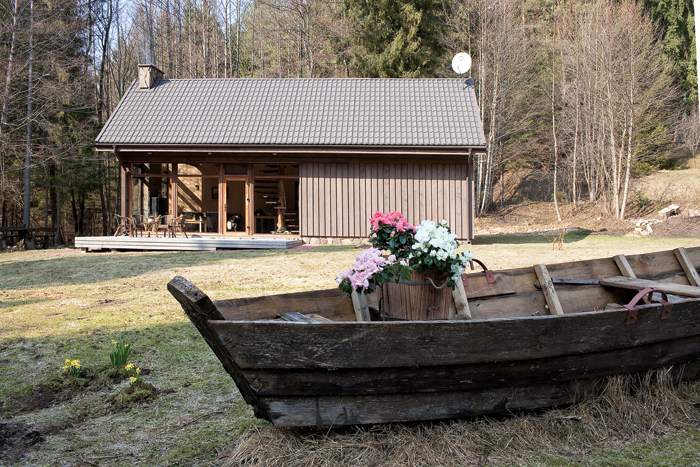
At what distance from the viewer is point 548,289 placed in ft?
13.2

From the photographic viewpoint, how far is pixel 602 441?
3.06 meters

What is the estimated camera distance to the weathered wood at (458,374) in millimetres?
2643

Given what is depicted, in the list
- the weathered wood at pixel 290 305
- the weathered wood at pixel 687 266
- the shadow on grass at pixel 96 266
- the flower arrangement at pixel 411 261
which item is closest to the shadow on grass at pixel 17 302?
the shadow on grass at pixel 96 266

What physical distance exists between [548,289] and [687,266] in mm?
1652

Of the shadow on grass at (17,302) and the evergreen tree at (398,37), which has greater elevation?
the evergreen tree at (398,37)

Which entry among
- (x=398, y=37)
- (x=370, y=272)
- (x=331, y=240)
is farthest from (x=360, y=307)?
(x=398, y=37)

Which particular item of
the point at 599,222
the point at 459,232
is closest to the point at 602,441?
the point at 459,232

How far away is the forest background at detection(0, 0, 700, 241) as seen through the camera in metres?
20.5

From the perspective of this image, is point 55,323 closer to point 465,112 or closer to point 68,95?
point 465,112

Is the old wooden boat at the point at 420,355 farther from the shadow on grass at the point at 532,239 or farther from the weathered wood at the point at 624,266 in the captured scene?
the shadow on grass at the point at 532,239

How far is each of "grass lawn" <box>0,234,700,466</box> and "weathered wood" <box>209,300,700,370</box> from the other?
53cm

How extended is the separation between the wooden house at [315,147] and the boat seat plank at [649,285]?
1072 cm

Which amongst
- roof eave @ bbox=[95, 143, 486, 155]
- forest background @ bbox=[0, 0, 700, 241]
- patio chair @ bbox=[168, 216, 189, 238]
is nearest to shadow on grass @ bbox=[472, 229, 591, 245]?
roof eave @ bbox=[95, 143, 486, 155]

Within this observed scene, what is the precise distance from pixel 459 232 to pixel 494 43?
12.2m
